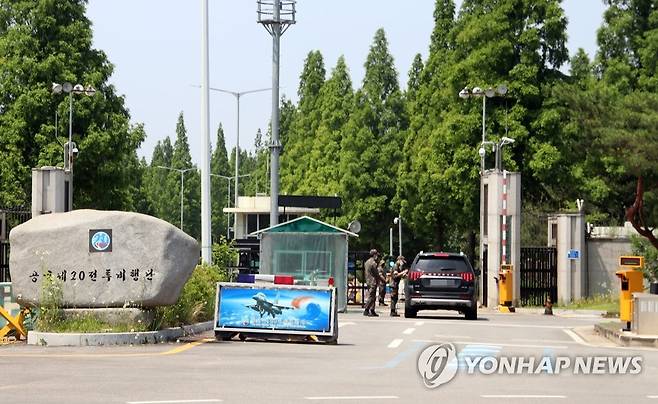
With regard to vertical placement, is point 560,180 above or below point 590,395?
above

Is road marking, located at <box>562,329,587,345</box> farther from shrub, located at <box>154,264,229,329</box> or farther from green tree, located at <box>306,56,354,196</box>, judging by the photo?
green tree, located at <box>306,56,354,196</box>

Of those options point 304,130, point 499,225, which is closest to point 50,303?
point 499,225

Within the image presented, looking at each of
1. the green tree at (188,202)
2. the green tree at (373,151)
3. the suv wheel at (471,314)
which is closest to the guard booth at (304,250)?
the suv wheel at (471,314)

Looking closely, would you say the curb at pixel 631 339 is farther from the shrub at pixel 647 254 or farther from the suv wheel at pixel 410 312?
the shrub at pixel 647 254

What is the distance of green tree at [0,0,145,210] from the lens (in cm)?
5862

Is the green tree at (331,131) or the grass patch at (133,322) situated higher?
the green tree at (331,131)

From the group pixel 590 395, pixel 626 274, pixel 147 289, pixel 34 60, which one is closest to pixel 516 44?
pixel 34 60

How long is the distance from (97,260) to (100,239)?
39 centimetres

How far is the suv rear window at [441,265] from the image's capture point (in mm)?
35188

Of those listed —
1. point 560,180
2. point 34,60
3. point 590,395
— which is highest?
point 34,60

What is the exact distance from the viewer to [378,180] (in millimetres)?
81750

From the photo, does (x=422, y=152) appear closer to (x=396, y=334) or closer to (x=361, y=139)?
(x=361, y=139)

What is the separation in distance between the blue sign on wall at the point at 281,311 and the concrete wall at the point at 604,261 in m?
26.6

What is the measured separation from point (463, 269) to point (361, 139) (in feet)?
154
